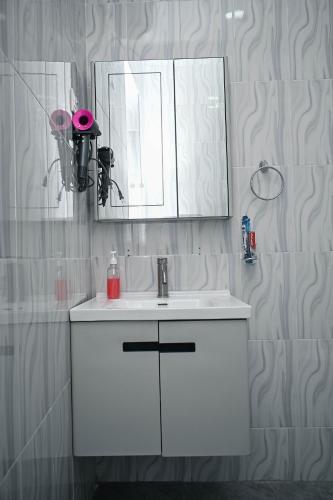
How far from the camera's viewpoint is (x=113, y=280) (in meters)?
1.90

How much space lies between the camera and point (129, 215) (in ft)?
6.35

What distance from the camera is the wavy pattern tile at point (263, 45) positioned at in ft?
6.54

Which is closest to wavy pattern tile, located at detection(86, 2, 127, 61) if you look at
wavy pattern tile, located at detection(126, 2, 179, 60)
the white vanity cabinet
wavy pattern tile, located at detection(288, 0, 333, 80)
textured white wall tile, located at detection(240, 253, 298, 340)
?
wavy pattern tile, located at detection(126, 2, 179, 60)

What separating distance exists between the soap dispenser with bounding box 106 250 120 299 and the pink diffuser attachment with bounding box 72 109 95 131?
0.60m

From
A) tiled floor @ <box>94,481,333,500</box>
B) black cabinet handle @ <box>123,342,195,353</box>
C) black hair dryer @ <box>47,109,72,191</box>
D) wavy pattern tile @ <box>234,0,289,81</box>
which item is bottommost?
tiled floor @ <box>94,481,333,500</box>

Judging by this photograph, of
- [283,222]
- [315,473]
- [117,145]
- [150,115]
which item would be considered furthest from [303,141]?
[315,473]

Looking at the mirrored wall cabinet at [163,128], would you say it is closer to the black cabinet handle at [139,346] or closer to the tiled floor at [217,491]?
the black cabinet handle at [139,346]

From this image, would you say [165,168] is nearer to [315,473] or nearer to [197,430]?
[197,430]

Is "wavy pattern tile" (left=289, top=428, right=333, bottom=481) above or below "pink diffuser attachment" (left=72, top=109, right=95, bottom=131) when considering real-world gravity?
below

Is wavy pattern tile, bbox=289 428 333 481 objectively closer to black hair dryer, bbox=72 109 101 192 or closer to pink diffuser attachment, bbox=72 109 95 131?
black hair dryer, bbox=72 109 101 192

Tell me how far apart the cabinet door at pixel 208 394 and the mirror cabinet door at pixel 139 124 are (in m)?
0.76

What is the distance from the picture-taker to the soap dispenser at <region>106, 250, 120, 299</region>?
1.90m

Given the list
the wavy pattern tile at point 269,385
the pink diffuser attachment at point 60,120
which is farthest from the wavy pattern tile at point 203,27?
the wavy pattern tile at point 269,385

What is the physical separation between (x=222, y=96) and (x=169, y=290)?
3.19 feet
